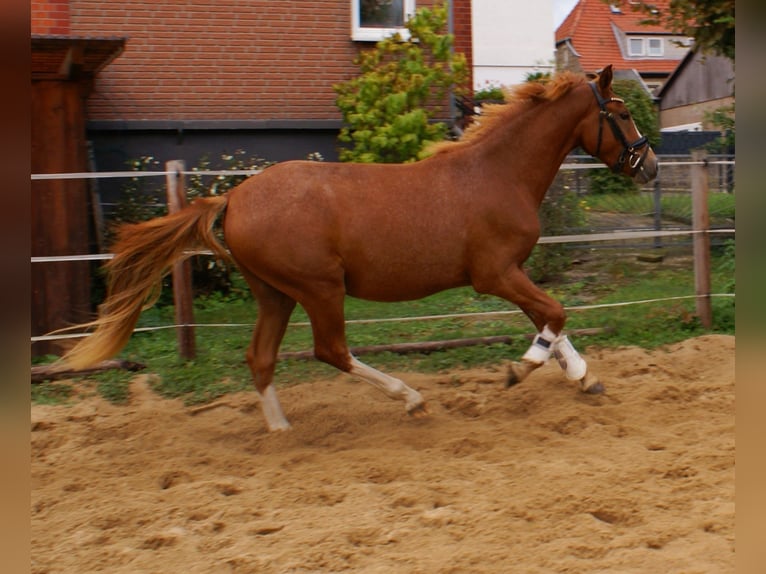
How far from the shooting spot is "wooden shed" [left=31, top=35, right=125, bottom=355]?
22.7 feet

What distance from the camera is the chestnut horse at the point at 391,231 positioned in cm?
477

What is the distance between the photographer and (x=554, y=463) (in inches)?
160

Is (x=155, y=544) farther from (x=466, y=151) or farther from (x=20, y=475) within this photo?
(x=466, y=151)

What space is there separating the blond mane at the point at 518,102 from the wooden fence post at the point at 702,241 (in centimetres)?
245

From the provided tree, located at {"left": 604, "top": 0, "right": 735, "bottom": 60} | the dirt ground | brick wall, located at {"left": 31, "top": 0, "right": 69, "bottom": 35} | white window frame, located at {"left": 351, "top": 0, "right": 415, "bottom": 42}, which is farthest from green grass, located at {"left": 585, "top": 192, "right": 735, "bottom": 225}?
brick wall, located at {"left": 31, "top": 0, "right": 69, "bottom": 35}

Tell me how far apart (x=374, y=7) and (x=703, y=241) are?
17.8ft

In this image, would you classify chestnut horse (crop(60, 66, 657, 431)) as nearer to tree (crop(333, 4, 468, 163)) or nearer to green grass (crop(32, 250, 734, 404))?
green grass (crop(32, 250, 734, 404))

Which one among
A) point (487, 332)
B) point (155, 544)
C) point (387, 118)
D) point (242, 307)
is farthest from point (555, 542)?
point (387, 118)

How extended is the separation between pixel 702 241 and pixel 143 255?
4.88 m

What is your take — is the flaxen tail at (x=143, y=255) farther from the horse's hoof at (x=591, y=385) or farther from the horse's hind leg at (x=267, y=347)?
the horse's hoof at (x=591, y=385)

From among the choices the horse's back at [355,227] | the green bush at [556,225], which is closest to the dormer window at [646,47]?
the green bush at [556,225]

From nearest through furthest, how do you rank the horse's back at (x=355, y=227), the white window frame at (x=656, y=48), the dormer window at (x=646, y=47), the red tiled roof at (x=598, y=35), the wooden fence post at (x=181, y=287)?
1. the horse's back at (x=355, y=227)
2. the wooden fence post at (x=181, y=287)
3. the red tiled roof at (x=598, y=35)
4. the dormer window at (x=646, y=47)
5. the white window frame at (x=656, y=48)

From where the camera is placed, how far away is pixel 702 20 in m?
8.52

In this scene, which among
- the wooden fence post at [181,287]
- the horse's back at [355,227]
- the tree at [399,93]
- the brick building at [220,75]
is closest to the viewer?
the horse's back at [355,227]
